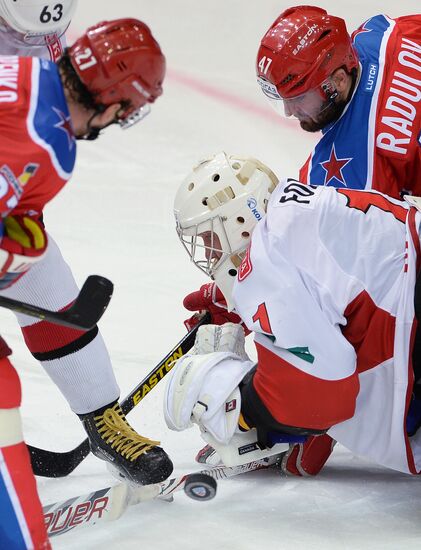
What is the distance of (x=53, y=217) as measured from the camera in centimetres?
518

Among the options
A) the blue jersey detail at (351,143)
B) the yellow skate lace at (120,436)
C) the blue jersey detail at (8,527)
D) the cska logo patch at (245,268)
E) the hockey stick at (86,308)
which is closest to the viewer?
the blue jersey detail at (8,527)

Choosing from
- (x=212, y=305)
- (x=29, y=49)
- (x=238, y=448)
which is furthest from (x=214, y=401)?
(x=29, y=49)

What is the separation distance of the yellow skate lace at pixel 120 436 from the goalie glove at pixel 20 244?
0.72 metres

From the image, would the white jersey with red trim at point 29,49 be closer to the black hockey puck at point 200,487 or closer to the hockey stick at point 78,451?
the hockey stick at point 78,451

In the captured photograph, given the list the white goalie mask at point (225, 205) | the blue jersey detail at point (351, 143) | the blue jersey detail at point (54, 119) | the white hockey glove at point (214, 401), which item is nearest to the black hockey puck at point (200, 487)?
the white hockey glove at point (214, 401)

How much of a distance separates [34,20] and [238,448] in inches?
53.6

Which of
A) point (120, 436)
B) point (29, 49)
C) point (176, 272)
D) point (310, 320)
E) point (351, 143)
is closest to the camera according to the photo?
point (310, 320)

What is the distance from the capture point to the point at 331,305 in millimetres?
2486

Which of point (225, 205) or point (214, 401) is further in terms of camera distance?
point (225, 205)

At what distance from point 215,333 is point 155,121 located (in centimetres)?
342

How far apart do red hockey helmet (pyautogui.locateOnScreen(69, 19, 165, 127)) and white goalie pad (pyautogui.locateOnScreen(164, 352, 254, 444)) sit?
752 mm

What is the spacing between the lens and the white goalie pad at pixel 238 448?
8.68 feet

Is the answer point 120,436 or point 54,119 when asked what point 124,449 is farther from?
point 54,119

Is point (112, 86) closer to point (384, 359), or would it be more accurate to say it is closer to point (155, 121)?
point (384, 359)
